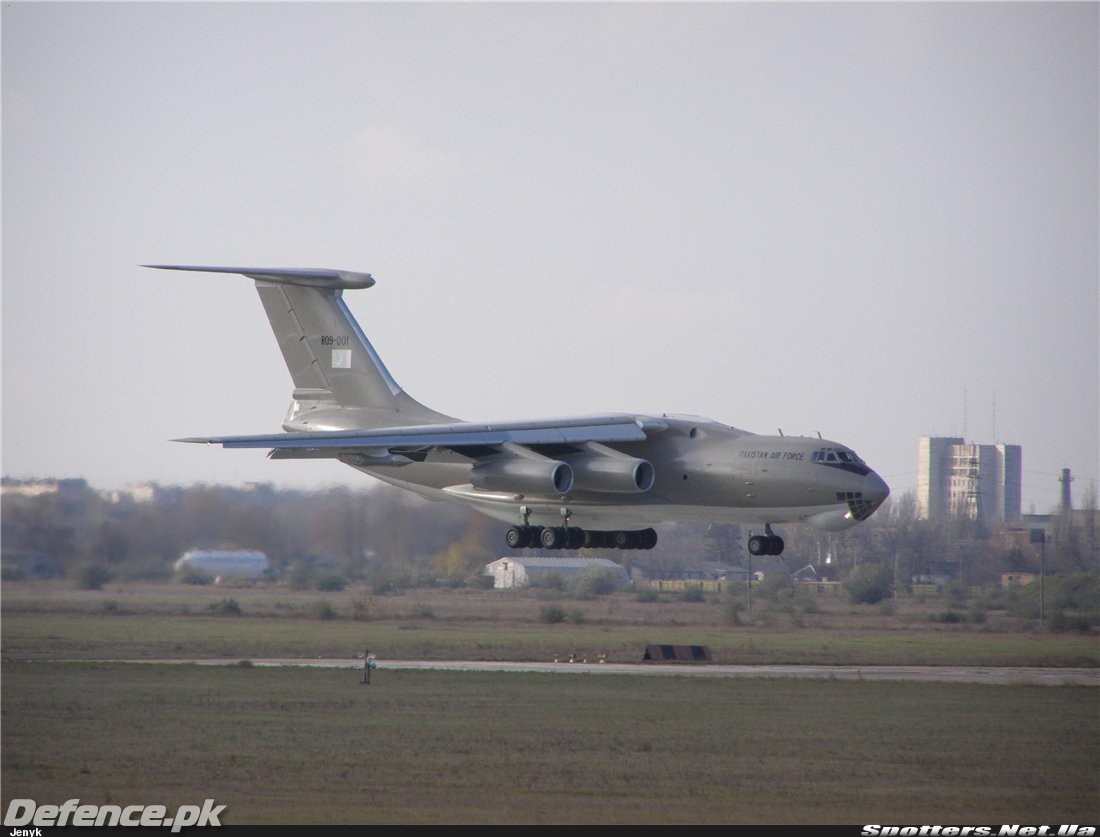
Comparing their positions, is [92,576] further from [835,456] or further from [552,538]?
[835,456]

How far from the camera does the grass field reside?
17.5 metres

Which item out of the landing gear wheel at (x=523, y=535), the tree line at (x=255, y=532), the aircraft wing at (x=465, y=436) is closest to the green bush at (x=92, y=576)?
the tree line at (x=255, y=532)

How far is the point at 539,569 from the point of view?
43281 mm

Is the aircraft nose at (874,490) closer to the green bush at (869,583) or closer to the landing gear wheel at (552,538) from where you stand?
the landing gear wheel at (552,538)

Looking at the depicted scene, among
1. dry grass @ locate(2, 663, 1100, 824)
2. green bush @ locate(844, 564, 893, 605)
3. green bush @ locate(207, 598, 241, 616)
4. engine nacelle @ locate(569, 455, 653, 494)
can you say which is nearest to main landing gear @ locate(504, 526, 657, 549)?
engine nacelle @ locate(569, 455, 653, 494)

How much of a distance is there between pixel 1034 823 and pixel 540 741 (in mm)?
7721

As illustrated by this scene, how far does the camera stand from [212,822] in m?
15.6

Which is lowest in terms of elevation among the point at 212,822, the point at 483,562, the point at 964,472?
the point at 212,822

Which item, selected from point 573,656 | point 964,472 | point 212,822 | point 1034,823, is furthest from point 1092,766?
point 964,472

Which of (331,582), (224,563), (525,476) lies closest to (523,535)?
(525,476)

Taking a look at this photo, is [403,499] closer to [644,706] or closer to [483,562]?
[483,562]

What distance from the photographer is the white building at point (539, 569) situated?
4047 cm

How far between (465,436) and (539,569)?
20901mm

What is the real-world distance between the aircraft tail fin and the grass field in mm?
4909
